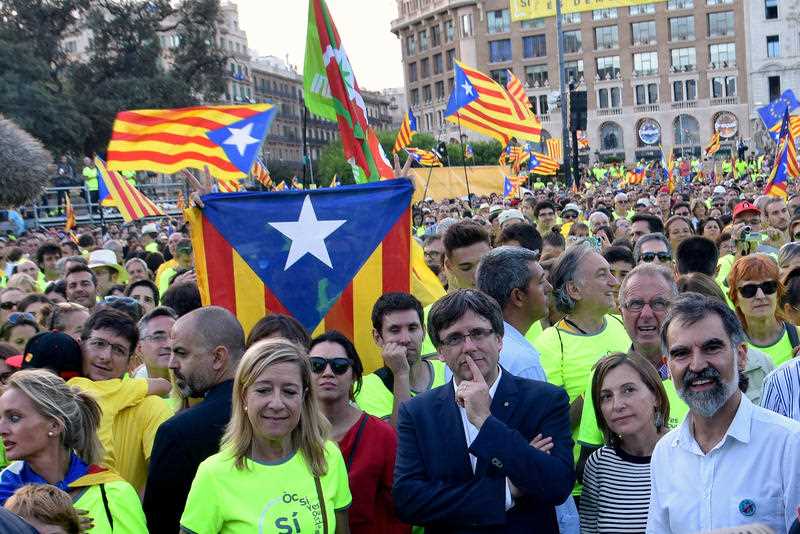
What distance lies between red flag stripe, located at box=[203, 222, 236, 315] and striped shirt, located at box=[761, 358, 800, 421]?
297 centimetres

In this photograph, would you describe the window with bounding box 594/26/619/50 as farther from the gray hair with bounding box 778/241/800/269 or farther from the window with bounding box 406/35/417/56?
the gray hair with bounding box 778/241/800/269

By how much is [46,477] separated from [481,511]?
1.45m

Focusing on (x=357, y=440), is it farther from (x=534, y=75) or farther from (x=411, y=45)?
(x=411, y=45)

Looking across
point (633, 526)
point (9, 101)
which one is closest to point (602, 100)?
point (9, 101)

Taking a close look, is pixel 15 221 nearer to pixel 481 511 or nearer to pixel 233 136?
pixel 233 136

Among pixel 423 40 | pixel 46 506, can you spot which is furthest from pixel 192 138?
pixel 423 40

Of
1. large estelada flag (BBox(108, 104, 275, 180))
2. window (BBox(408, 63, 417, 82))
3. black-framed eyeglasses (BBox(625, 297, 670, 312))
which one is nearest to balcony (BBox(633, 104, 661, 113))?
window (BBox(408, 63, 417, 82))

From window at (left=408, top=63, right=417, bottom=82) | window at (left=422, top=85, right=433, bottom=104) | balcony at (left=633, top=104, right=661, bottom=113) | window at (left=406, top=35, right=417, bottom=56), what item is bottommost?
balcony at (left=633, top=104, right=661, bottom=113)

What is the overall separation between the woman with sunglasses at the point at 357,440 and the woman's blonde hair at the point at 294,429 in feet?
1.03

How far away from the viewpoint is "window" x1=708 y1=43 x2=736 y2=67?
86394 millimetres

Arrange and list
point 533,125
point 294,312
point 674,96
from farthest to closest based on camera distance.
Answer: point 674,96, point 533,125, point 294,312

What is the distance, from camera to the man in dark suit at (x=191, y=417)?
152 inches

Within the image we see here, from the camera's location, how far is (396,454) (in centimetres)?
384

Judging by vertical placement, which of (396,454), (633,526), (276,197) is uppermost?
(276,197)
